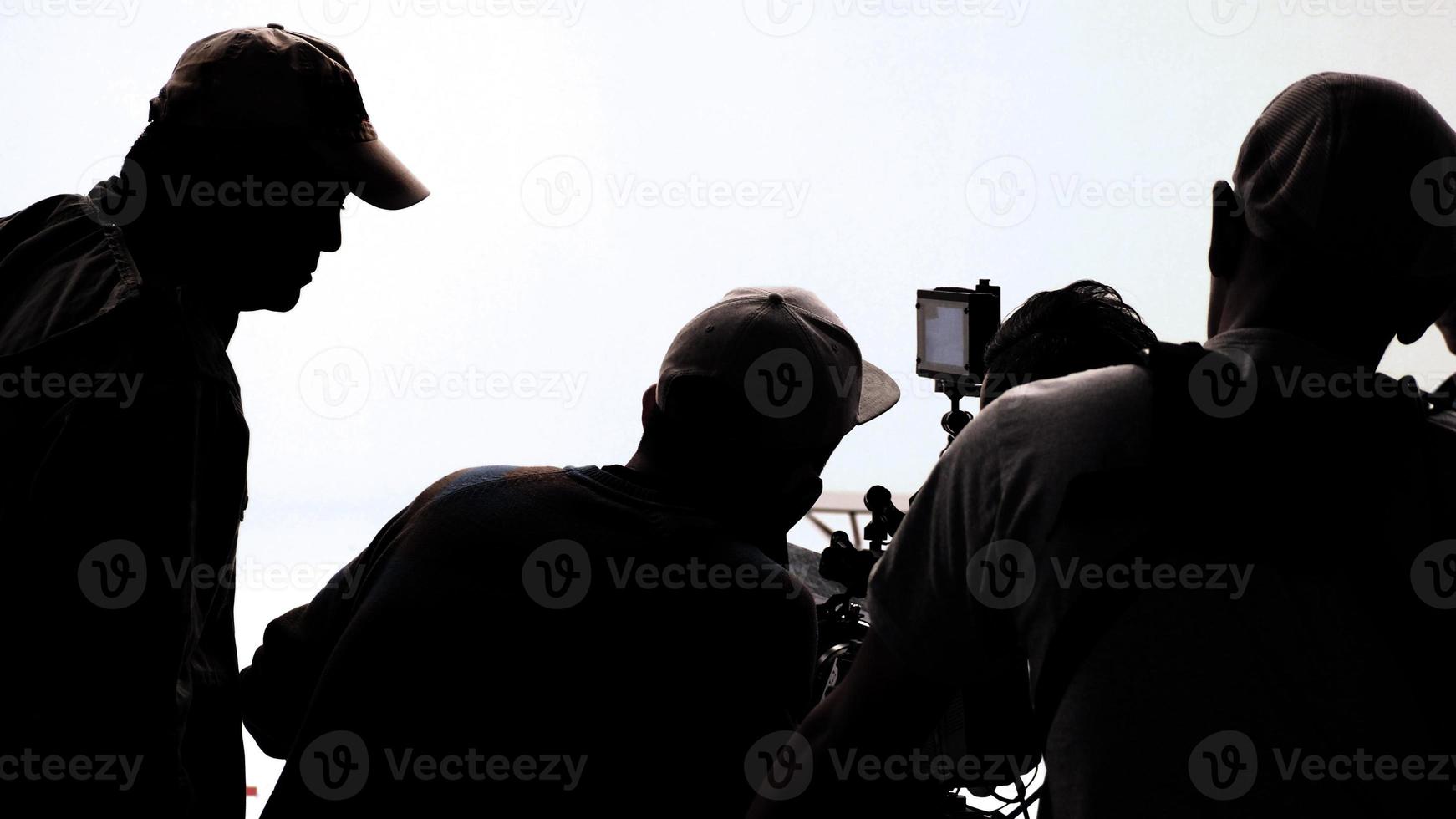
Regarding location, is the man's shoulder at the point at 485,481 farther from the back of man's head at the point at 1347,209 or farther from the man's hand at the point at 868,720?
the back of man's head at the point at 1347,209

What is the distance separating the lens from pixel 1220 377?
2.35 ft

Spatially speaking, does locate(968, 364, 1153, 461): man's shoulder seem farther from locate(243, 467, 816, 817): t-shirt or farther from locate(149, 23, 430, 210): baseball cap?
locate(149, 23, 430, 210): baseball cap

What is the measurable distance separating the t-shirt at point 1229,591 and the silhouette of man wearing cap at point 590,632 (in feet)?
1.01

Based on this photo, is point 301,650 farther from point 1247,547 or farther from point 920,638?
point 1247,547

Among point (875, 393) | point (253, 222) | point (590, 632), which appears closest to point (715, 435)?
point (590, 632)

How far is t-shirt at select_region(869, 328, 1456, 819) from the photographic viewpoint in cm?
68

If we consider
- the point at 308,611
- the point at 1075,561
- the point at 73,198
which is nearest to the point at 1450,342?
the point at 1075,561

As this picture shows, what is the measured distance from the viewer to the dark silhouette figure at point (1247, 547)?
69 centimetres

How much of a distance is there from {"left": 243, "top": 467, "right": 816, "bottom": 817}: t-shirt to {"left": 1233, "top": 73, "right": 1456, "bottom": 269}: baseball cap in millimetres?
437

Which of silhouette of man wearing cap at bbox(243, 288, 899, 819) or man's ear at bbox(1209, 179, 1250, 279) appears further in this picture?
silhouette of man wearing cap at bbox(243, 288, 899, 819)

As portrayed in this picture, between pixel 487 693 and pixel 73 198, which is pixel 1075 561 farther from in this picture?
pixel 73 198

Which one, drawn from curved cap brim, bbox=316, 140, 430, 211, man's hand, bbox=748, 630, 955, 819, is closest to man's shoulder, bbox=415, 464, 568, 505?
curved cap brim, bbox=316, 140, 430, 211

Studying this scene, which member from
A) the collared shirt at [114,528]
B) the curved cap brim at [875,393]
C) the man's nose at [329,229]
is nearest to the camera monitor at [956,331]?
the curved cap brim at [875,393]

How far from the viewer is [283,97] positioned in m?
Answer: 1.07
